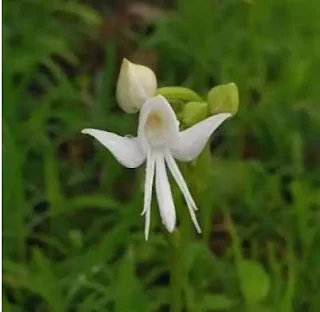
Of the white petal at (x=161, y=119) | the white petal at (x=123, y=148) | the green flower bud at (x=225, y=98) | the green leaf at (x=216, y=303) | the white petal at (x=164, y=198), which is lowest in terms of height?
the green leaf at (x=216, y=303)

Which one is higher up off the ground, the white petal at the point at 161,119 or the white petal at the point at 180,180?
the white petal at the point at 161,119

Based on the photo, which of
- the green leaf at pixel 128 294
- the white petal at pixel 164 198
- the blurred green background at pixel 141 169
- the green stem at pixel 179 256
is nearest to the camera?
the white petal at pixel 164 198

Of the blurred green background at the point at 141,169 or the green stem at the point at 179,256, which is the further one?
the blurred green background at the point at 141,169

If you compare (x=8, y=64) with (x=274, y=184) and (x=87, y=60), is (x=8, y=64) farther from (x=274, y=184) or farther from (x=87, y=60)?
(x=274, y=184)

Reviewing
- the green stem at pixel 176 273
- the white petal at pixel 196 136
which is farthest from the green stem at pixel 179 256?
the white petal at pixel 196 136

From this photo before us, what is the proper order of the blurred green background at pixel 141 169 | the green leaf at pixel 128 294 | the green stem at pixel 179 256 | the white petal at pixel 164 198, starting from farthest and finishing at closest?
the blurred green background at pixel 141 169, the green leaf at pixel 128 294, the green stem at pixel 179 256, the white petal at pixel 164 198

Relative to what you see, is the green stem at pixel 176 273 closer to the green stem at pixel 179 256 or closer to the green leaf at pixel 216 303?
→ the green stem at pixel 179 256

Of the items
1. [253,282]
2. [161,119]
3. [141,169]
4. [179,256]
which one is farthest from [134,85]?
[141,169]

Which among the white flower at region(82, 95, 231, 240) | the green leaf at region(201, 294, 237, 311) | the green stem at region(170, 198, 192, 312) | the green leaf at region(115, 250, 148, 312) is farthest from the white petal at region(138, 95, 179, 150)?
the green leaf at region(201, 294, 237, 311)

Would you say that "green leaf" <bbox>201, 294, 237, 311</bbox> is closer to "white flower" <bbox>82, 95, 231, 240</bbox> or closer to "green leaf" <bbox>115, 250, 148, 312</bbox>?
"green leaf" <bbox>115, 250, 148, 312</bbox>
